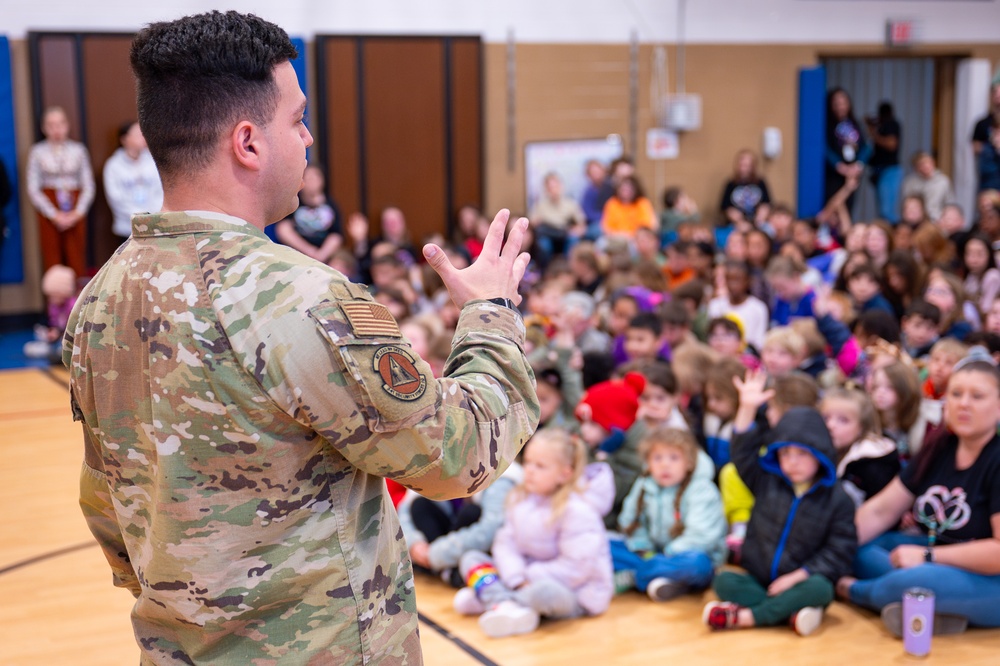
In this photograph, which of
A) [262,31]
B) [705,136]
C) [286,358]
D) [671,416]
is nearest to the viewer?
[286,358]

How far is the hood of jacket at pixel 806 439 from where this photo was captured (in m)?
3.37

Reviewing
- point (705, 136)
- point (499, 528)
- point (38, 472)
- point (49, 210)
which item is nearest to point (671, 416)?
point (499, 528)

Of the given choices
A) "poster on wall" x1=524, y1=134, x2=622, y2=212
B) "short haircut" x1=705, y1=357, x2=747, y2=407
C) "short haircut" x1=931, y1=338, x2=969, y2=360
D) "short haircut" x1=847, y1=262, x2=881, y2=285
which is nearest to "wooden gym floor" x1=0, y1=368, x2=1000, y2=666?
"short haircut" x1=705, y1=357, x2=747, y2=407

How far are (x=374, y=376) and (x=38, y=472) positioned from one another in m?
4.25

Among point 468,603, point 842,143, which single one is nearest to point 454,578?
point 468,603

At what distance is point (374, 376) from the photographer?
3.72ft

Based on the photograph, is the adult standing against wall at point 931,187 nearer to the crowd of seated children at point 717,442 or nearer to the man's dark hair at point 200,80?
the crowd of seated children at point 717,442

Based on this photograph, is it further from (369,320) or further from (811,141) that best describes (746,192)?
(369,320)

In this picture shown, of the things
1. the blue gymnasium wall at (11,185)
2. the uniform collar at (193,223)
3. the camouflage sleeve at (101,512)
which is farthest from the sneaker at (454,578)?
the blue gymnasium wall at (11,185)

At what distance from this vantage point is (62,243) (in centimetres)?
840

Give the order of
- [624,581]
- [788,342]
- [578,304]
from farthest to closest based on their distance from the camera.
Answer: [578,304] < [788,342] < [624,581]

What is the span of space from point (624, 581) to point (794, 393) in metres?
1.00

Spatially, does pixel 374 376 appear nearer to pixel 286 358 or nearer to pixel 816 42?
pixel 286 358

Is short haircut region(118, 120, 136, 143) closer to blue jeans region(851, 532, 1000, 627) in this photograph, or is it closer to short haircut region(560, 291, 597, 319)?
short haircut region(560, 291, 597, 319)
